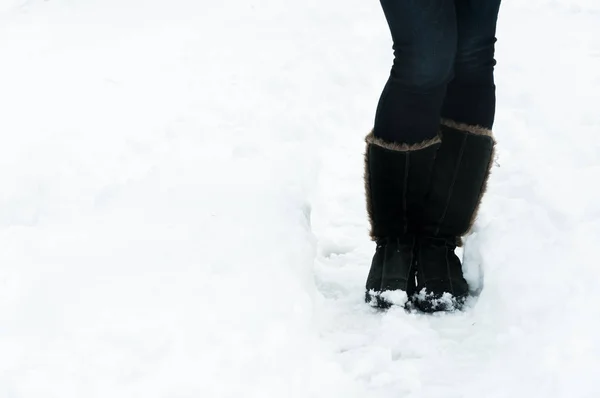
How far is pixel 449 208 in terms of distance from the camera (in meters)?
2.07

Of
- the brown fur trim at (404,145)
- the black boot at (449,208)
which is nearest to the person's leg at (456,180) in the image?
the black boot at (449,208)

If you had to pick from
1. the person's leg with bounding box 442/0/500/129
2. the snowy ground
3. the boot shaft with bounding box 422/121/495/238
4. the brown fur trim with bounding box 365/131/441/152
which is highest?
the person's leg with bounding box 442/0/500/129

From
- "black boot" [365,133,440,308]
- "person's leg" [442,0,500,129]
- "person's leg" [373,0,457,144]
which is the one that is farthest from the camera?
"black boot" [365,133,440,308]

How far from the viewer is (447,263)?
209 centimetres

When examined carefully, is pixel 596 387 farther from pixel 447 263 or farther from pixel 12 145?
pixel 12 145

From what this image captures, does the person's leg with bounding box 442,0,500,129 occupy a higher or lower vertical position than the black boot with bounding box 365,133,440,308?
higher

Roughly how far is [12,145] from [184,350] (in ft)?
5.60

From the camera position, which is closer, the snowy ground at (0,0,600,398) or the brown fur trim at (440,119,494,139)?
the snowy ground at (0,0,600,398)

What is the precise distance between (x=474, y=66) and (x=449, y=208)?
432mm

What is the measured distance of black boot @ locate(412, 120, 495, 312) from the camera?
2033 millimetres

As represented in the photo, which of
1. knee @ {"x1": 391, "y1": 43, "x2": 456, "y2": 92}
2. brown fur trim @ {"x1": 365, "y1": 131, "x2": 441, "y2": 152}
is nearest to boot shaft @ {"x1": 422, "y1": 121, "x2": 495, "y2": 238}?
brown fur trim @ {"x1": 365, "y1": 131, "x2": 441, "y2": 152}

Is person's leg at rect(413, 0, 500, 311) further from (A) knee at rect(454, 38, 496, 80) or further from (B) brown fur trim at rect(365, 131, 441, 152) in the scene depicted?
(B) brown fur trim at rect(365, 131, 441, 152)

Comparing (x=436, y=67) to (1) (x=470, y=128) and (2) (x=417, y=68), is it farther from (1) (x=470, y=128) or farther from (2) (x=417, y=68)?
(1) (x=470, y=128)

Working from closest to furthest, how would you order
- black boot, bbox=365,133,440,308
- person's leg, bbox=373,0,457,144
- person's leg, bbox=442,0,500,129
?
1. person's leg, bbox=373,0,457,144
2. person's leg, bbox=442,0,500,129
3. black boot, bbox=365,133,440,308
